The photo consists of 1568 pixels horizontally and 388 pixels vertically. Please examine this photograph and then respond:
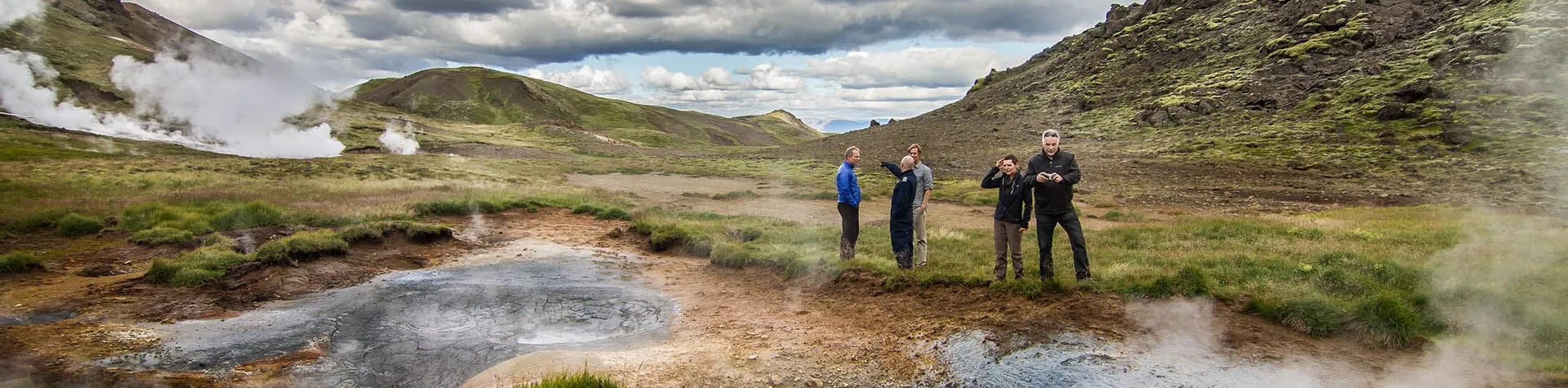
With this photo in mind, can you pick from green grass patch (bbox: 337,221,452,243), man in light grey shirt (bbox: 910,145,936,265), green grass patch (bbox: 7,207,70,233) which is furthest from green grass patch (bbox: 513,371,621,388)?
green grass patch (bbox: 7,207,70,233)

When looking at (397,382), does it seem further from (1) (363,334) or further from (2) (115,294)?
(2) (115,294)

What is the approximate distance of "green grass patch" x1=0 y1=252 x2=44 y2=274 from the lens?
11617 millimetres

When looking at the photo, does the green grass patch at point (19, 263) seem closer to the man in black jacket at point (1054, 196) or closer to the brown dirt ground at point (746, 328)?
the brown dirt ground at point (746, 328)

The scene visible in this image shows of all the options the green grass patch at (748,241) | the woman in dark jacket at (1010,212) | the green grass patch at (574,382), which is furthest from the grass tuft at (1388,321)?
the green grass patch at (574,382)

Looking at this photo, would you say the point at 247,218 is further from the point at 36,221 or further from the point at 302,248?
the point at 302,248

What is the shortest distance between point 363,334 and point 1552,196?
106 feet

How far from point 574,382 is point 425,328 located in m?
4.45

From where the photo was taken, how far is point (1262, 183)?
3155cm

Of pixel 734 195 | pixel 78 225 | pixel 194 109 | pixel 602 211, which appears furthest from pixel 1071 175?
pixel 194 109

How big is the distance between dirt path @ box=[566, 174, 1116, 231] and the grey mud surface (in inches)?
364

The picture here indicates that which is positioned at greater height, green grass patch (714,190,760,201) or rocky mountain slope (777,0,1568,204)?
rocky mountain slope (777,0,1568,204)

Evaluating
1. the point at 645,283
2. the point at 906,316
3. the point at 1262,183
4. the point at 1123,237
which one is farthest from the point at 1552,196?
the point at 645,283

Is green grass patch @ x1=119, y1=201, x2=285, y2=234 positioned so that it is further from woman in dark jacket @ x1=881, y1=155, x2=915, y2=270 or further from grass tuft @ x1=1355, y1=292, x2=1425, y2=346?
grass tuft @ x1=1355, y1=292, x2=1425, y2=346

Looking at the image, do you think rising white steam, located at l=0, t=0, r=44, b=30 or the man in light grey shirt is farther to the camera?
rising white steam, located at l=0, t=0, r=44, b=30
